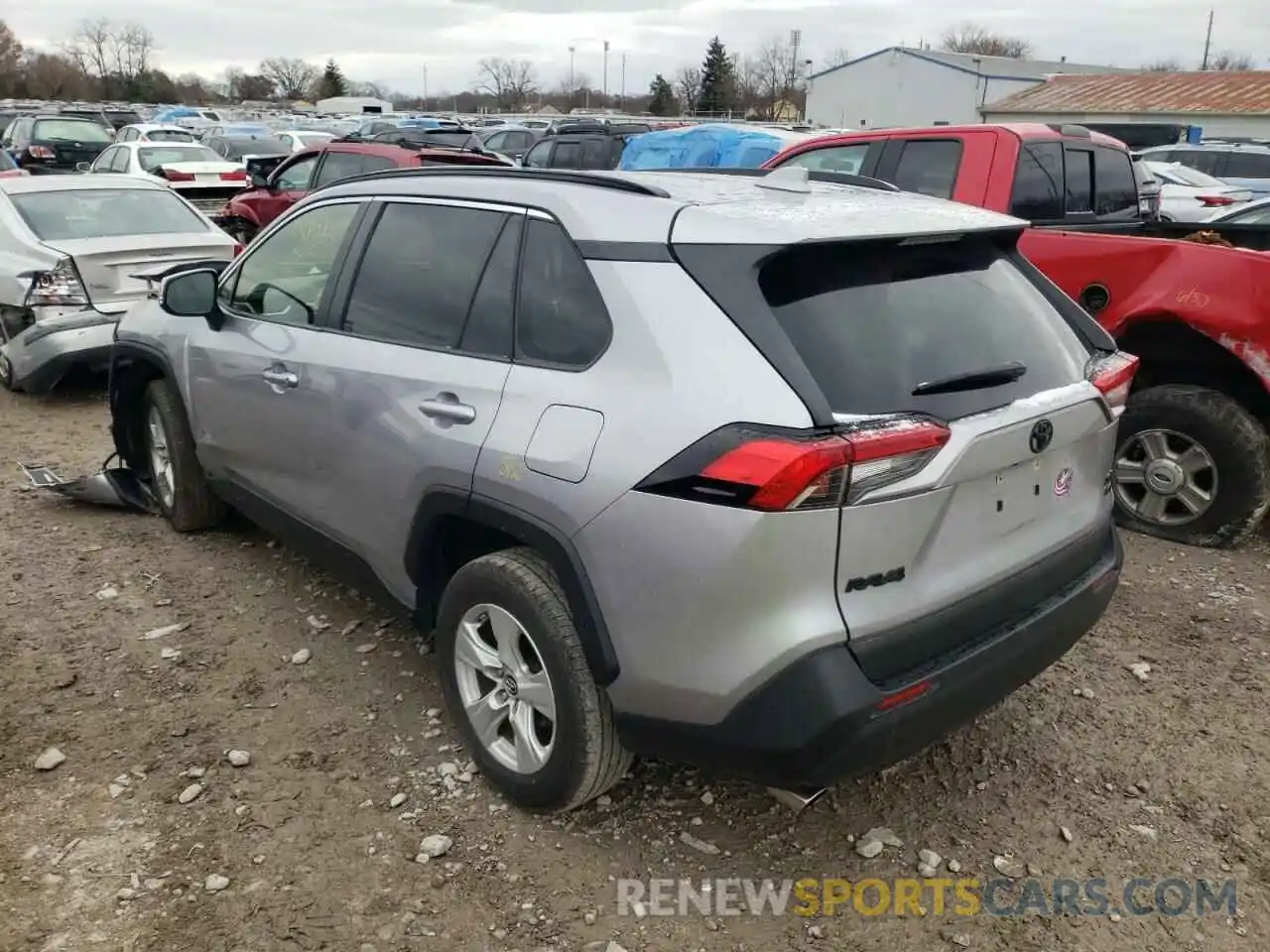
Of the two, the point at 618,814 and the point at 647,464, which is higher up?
the point at 647,464

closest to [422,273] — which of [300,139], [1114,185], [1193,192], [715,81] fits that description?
[1114,185]

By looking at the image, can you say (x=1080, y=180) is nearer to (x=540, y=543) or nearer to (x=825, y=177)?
(x=825, y=177)

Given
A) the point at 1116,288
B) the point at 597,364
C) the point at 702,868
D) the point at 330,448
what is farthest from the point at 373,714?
the point at 1116,288

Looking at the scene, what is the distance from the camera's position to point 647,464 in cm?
233

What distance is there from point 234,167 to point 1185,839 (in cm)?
1500

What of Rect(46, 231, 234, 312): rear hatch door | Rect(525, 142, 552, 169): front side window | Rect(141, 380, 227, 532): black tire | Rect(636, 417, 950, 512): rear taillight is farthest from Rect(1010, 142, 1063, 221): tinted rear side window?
Rect(525, 142, 552, 169): front side window

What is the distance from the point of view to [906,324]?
253 centimetres

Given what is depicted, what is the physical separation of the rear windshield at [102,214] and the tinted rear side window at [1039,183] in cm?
599

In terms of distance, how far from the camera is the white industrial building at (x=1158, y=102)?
35094 mm

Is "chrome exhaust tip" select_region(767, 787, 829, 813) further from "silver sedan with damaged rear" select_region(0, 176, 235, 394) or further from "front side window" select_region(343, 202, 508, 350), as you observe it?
"silver sedan with damaged rear" select_region(0, 176, 235, 394)

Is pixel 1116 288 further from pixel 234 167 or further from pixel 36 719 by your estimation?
pixel 234 167

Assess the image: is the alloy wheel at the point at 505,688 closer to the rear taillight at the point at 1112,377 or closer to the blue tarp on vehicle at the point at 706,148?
the rear taillight at the point at 1112,377

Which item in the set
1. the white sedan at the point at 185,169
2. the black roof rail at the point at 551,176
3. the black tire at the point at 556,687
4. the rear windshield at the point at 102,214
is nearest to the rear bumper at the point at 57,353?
the rear windshield at the point at 102,214

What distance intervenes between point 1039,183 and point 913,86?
49.8 metres
